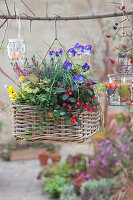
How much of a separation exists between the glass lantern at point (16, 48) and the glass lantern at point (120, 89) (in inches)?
22.8

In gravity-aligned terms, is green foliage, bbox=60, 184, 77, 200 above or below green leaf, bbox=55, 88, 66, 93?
below

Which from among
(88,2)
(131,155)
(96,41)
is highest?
(88,2)

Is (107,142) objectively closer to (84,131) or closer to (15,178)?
(15,178)

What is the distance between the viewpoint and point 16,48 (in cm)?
188

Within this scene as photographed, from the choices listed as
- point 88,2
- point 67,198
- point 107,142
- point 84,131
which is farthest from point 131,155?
point 88,2

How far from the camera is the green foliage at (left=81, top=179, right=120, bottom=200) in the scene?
10.9 feet

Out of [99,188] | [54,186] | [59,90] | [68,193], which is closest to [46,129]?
[59,90]

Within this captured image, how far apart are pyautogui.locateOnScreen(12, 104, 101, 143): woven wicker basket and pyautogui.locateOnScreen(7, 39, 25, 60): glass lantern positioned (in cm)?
40

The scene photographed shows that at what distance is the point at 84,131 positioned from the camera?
1.65 meters

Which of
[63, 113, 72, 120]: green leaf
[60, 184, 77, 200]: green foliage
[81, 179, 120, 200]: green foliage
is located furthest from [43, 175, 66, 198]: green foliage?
[63, 113, 72, 120]: green leaf

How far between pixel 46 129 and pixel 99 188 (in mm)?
1990

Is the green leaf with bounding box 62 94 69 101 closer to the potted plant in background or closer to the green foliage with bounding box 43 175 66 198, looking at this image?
the potted plant in background

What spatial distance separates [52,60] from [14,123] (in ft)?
1.35

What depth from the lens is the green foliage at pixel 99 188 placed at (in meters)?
3.32
